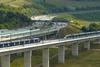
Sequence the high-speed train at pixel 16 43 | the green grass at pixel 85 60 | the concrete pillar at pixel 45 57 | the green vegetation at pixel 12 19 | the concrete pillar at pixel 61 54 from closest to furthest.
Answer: the high-speed train at pixel 16 43 < the concrete pillar at pixel 45 57 < the green grass at pixel 85 60 < the concrete pillar at pixel 61 54 < the green vegetation at pixel 12 19

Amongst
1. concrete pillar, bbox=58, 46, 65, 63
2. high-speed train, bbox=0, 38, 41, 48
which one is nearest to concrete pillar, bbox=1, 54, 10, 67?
high-speed train, bbox=0, 38, 41, 48

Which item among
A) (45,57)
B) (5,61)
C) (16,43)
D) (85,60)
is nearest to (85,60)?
(85,60)

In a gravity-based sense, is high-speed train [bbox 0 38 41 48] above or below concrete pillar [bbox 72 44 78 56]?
above

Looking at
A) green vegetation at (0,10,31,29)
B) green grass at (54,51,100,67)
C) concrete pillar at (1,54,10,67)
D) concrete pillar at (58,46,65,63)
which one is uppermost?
green vegetation at (0,10,31,29)

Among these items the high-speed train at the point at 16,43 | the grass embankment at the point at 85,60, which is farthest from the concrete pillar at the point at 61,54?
the high-speed train at the point at 16,43

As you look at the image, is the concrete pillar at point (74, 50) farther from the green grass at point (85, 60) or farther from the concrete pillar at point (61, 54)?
the concrete pillar at point (61, 54)

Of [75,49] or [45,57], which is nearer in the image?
[45,57]

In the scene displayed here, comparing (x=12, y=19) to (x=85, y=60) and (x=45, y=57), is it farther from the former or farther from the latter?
(x=45, y=57)

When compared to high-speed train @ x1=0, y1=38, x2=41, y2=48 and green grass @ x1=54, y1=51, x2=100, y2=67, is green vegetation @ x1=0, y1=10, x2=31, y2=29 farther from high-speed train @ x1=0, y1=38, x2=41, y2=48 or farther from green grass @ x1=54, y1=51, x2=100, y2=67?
high-speed train @ x1=0, y1=38, x2=41, y2=48

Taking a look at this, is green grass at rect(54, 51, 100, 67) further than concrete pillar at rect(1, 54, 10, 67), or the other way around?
green grass at rect(54, 51, 100, 67)

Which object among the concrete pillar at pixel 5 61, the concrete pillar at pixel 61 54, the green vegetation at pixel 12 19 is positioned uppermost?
the green vegetation at pixel 12 19

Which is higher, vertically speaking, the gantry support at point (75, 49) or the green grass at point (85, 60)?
the gantry support at point (75, 49)

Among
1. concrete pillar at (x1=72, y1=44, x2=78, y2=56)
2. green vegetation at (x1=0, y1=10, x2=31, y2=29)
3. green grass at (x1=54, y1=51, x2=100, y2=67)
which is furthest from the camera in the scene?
green vegetation at (x1=0, y1=10, x2=31, y2=29)
